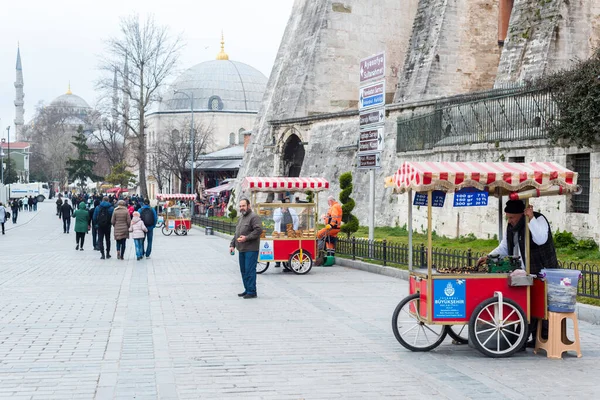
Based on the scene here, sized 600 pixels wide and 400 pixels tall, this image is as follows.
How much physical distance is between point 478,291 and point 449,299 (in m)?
0.33

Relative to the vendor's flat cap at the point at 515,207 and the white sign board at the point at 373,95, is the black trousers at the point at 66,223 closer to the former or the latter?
the white sign board at the point at 373,95

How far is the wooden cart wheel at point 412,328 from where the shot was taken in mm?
8602

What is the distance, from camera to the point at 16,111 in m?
180

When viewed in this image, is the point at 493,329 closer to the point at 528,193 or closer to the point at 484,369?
the point at 484,369

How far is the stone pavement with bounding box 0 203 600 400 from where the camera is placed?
6809mm

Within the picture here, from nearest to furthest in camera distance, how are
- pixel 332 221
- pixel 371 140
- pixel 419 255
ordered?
1. pixel 419 255
2. pixel 332 221
3. pixel 371 140

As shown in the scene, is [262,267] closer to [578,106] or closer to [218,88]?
[578,106]

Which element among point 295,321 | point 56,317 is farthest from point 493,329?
point 56,317

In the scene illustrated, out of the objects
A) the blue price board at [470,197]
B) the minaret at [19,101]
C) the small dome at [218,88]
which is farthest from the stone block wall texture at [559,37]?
the minaret at [19,101]

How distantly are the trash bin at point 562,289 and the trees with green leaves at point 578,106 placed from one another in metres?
8.23

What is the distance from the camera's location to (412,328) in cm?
876

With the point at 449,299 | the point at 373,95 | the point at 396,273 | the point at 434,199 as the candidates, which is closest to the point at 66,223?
the point at 373,95

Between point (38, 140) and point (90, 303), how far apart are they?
133 meters

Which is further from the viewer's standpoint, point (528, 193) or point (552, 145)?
point (552, 145)
